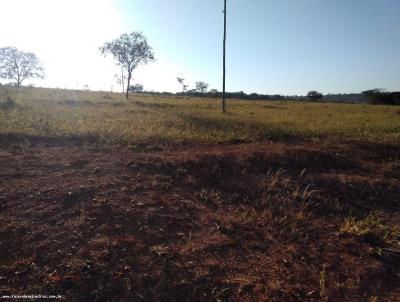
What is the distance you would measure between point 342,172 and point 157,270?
15.2 feet

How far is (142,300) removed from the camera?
315 cm

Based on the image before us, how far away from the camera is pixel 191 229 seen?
14.4ft

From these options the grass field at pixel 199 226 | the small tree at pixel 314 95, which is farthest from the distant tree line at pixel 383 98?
the grass field at pixel 199 226

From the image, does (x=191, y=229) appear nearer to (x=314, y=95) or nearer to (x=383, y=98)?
(x=383, y=98)

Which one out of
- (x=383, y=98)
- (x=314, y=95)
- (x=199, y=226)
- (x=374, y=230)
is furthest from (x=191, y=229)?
(x=314, y=95)

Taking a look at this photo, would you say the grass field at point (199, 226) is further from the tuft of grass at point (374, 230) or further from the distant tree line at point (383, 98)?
the distant tree line at point (383, 98)

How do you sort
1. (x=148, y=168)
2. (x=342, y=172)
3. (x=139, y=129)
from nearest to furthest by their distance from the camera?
(x=148, y=168), (x=342, y=172), (x=139, y=129)

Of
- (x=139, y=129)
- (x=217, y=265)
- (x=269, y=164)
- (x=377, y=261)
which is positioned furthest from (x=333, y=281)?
(x=139, y=129)

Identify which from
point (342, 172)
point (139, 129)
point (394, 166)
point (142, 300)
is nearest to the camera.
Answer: point (142, 300)

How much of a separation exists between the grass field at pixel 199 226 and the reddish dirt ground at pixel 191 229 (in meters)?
0.02

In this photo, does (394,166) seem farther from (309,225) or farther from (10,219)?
(10,219)

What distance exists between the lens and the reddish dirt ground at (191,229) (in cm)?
337

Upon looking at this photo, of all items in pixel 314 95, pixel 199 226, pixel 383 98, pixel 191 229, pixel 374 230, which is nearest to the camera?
pixel 191 229

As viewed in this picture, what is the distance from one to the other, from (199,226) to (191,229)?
5.6 inches
